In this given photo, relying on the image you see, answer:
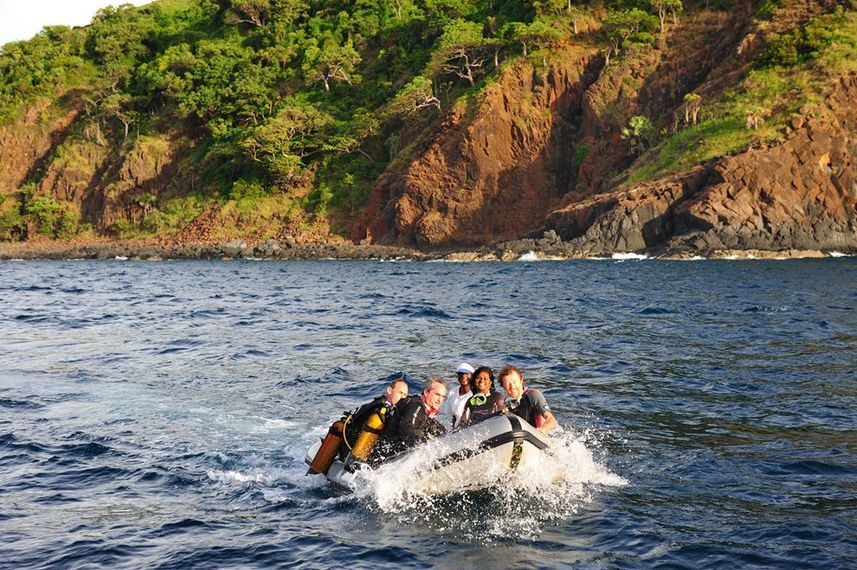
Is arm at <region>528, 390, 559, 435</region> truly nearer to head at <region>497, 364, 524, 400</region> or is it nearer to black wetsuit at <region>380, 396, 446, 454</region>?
head at <region>497, 364, 524, 400</region>

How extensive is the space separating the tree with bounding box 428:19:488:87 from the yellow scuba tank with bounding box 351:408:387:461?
7737 centimetres

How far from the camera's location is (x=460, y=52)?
85.1 metres

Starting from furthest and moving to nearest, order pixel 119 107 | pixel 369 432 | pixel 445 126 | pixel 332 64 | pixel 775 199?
pixel 119 107
pixel 332 64
pixel 445 126
pixel 775 199
pixel 369 432

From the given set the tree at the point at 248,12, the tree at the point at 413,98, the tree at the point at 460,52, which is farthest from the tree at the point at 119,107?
the tree at the point at 460,52

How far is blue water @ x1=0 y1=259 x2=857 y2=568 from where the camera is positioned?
29.8ft

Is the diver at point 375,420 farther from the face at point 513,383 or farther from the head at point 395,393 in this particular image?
the face at point 513,383

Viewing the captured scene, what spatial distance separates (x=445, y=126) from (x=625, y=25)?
20468mm

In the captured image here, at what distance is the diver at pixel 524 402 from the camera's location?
1138cm

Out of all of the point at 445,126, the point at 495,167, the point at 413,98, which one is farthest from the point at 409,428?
the point at 413,98

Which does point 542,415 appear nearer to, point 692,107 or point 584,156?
point 692,107

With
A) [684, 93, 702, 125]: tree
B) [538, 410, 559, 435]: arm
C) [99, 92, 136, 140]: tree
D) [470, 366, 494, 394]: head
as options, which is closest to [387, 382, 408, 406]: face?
[470, 366, 494, 394]: head

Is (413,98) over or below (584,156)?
over

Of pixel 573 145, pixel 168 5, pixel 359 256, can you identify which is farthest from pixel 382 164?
pixel 168 5

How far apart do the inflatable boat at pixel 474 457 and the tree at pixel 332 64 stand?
90122 mm
